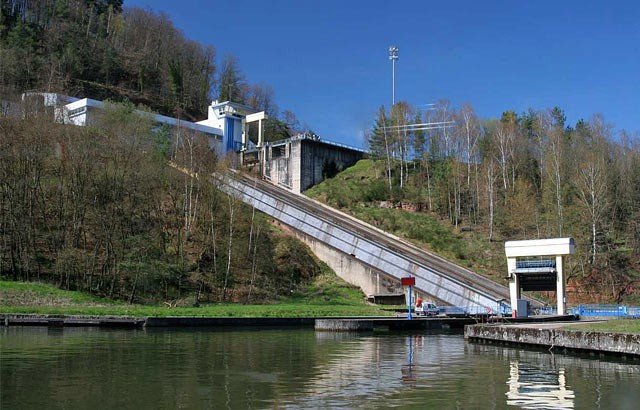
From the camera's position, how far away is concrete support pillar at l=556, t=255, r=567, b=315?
39.4 m

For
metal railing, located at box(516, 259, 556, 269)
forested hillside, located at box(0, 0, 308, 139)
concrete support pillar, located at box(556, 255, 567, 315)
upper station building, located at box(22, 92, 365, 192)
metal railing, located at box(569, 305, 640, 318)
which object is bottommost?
metal railing, located at box(569, 305, 640, 318)

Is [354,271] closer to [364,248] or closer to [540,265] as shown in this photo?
[364,248]

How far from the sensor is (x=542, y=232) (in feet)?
194

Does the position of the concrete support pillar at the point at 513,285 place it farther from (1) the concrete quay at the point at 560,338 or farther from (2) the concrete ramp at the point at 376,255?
(1) the concrete quay at the point at 560,338

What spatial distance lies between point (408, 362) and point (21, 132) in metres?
37.0

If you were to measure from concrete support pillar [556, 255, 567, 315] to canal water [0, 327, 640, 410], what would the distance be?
1684 centimetres

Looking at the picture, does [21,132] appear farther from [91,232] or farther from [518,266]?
[518,266]

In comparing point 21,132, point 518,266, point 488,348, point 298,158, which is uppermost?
point 298,158

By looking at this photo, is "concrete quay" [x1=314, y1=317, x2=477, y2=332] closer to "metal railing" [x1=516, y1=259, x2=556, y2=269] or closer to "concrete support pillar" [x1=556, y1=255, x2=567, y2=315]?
"metal railing" [x1=516, y1=259, x2=556, y2=269]

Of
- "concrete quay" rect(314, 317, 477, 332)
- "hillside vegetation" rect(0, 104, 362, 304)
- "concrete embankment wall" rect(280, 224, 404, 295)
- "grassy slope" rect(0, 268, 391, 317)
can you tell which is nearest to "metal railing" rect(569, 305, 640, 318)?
"concrete quay" rect(314, 317, 477, 332)

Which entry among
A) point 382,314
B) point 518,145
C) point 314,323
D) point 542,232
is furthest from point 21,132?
point 518,145

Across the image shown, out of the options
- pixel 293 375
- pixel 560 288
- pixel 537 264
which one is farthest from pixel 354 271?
pixel 293 375

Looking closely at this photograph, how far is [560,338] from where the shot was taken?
22.5 m

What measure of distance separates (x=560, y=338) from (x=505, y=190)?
4860 cm
